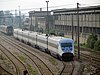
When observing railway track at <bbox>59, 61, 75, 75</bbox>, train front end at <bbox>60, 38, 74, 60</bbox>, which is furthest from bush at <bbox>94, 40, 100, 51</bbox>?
railway track at <bbox>59, 61, 75, 75</bbox>

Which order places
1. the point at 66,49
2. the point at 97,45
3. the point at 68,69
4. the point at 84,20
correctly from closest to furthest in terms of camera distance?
the point at 68,69, the point at 66,49, the point at 97,45, the point at 84,20

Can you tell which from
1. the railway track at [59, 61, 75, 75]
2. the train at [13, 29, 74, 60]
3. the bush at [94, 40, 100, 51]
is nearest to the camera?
the railway track at [59, 61, 75, 75]

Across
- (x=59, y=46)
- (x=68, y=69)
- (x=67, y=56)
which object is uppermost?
(x=59, y=46)

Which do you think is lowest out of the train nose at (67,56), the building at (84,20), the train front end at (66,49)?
the train nose at (67,56)

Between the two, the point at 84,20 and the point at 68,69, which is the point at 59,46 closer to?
the point at 68,69

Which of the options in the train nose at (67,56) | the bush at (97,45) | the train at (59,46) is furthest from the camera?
the bush at (97,45)

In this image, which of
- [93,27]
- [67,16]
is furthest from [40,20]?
[93,27]

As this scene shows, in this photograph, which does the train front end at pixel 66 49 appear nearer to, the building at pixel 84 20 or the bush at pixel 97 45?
the building at pixel 84 20

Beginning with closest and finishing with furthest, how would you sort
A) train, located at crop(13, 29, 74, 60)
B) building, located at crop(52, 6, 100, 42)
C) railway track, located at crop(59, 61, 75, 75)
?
1. railway track, located at crop(59, 61, 75, 75)
2. train, located at crop(13, 29, 74, 60)
3. building, located at crop(52, 6, 100, 42)

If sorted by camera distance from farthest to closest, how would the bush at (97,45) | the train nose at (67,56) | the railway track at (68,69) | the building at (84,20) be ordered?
the building at (84,20) < the bush at (97,45) < the train nose at (67,56) < the railway track at (68,69)

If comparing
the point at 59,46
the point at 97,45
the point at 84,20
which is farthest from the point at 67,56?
the point at 84,20

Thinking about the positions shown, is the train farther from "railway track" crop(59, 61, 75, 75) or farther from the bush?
the bush

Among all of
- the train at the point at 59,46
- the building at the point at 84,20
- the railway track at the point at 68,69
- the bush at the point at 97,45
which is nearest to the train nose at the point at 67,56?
the train at the point at 59,46

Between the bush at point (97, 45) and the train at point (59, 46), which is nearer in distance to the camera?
the train at point (59, 46)
